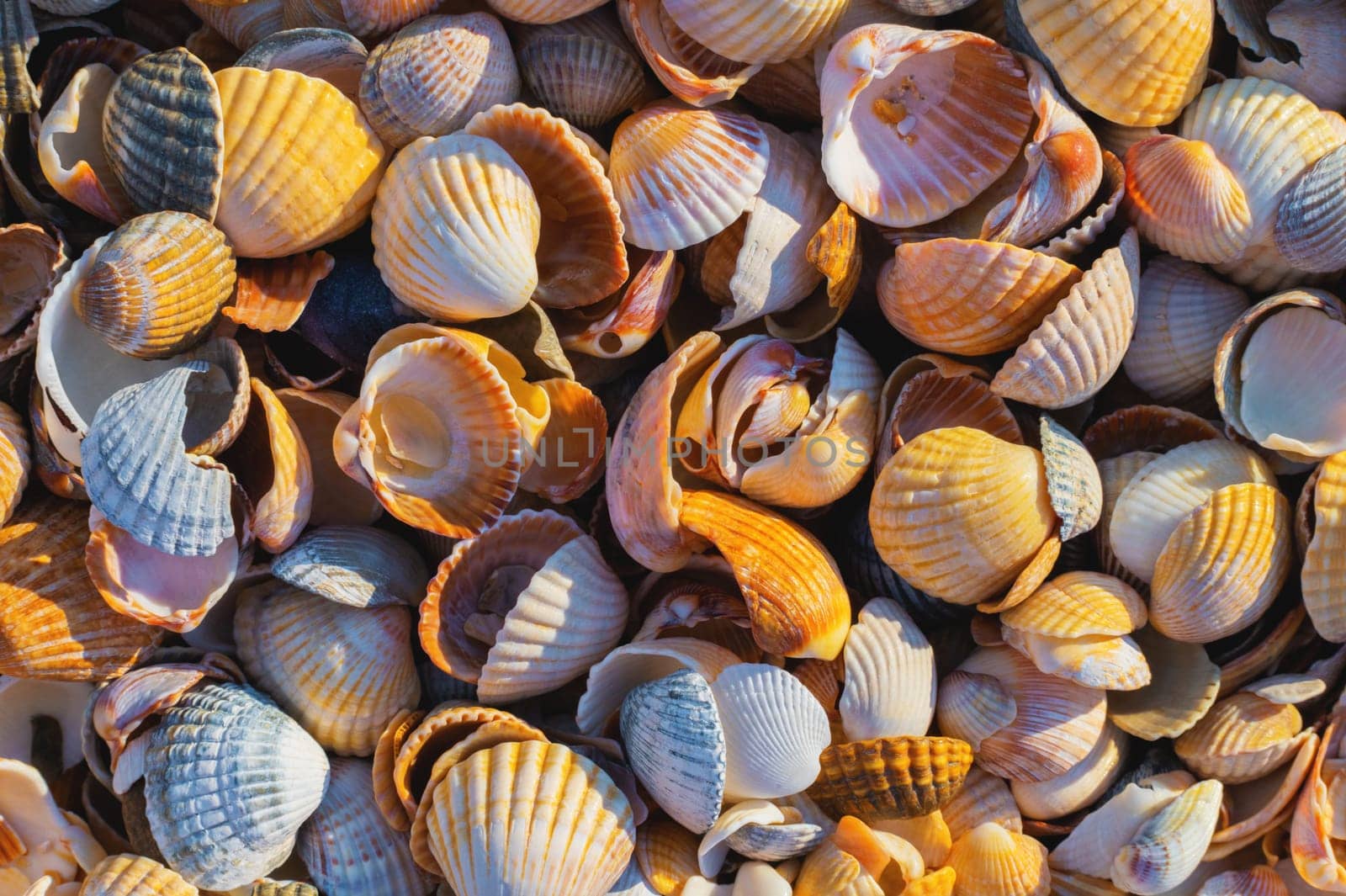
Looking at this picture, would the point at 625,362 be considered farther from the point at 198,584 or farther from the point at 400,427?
the point at 198,584

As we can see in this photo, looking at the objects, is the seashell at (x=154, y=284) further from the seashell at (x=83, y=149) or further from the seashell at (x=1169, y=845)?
the seashell at (x=1169, y=845)

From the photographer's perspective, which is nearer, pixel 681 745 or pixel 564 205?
pixel 681 745

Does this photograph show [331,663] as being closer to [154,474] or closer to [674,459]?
[154,474]

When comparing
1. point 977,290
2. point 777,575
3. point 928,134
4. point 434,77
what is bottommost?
point 777,575

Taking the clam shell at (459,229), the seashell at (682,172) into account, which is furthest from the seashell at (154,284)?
the seashell at (682,172)

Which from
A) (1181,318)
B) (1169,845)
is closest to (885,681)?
(1169,845)

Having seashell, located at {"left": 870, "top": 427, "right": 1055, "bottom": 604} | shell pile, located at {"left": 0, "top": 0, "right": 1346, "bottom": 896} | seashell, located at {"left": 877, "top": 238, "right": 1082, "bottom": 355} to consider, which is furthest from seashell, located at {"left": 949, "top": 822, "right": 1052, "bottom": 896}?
seashell, located at {"left": 877, "top": 238, "right": 1082, "bottom": 355}

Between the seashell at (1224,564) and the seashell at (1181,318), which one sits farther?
the seashell at (1181,318)
